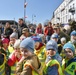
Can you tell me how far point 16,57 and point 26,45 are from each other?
1767mm

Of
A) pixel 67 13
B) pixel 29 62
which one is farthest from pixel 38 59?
pixel 67 13

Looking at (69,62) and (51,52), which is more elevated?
(51,52)

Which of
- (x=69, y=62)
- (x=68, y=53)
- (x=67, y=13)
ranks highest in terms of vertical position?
(x=67, y=13)

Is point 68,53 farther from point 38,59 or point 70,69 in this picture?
point 38,59

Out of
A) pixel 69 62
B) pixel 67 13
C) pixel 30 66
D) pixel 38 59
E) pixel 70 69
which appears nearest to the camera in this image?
pixel 30 66

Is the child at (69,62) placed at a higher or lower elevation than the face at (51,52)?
lower

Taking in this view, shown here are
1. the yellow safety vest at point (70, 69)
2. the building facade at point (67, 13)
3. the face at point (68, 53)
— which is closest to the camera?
the yellow safety vest at point (70, 69)

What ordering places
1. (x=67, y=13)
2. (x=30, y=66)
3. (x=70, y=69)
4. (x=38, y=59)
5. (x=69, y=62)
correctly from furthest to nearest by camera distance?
1. (x=67, y=13)
2. (x=69, y=62)
3. (x=70, y=69)
4. (x=38, y=59)
5. (x=30, y=66)

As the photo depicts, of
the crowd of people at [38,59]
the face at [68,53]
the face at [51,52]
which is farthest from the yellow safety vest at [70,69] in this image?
the face at [51,52]

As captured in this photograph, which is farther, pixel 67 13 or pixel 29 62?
pixel 67 13

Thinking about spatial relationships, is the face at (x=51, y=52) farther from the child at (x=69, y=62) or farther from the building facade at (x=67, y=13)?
the building facade at (x=67, y=13)

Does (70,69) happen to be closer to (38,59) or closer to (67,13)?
(38,59)

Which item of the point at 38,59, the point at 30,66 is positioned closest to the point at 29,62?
the point at 30,66

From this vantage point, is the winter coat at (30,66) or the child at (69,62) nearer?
the winter coat at (30,66)
